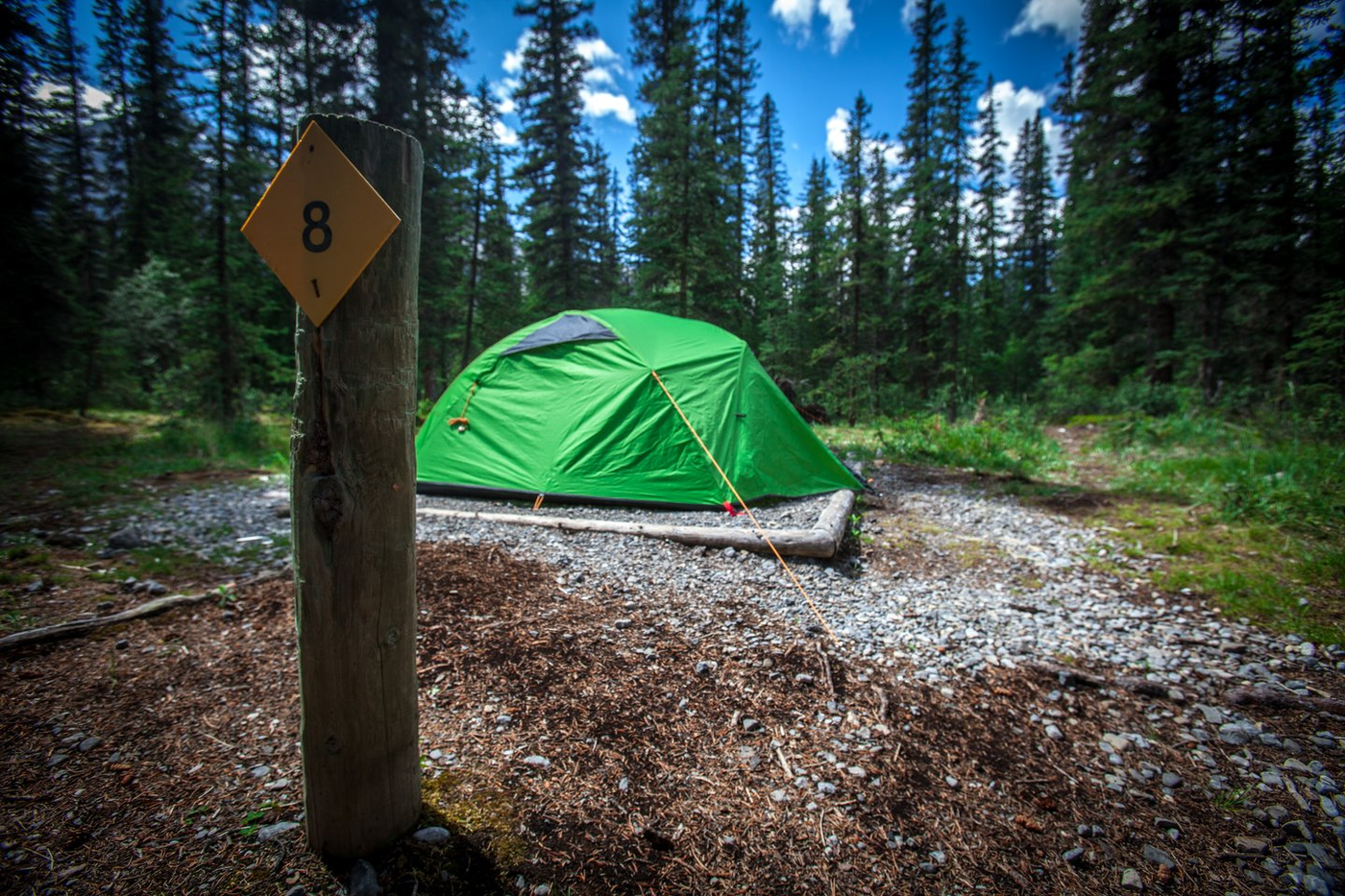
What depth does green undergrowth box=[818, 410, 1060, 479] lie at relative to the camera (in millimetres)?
8359

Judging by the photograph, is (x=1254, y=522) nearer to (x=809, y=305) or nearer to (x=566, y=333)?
(x=566, y=333)

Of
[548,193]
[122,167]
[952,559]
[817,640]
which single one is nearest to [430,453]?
[817,640]

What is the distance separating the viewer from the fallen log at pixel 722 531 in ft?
14.0

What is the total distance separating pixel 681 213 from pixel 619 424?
A: 31.1 ft

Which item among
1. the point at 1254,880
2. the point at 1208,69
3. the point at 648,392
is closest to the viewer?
the point at 1254,880

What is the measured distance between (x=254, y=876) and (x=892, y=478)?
314 inches

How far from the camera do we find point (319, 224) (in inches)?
54.5

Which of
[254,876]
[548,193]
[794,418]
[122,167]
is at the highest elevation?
[122,167]

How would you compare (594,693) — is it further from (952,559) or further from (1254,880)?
(952,559)

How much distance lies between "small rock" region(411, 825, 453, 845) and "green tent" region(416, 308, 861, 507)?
12.9 feet

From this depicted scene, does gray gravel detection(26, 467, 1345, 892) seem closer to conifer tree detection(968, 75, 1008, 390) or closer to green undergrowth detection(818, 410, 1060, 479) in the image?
green undergrowth detection(818, 410, 1060, 479)

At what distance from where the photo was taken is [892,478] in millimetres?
7891

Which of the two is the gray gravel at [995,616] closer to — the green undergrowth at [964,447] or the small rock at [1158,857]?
the small rock at [1158,857]

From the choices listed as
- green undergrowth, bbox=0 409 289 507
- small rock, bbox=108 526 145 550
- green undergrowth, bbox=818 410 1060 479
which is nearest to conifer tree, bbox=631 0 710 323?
green undergrowth, bbox=818 410 1060 479
